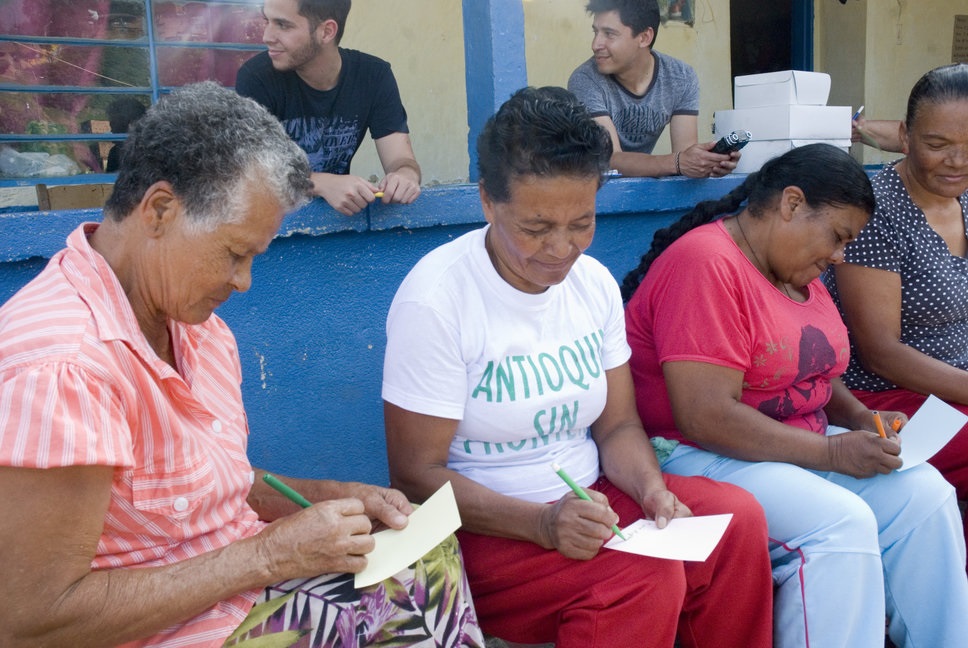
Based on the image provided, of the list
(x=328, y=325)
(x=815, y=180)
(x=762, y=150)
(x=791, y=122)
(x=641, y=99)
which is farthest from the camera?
(x=641, y=99)

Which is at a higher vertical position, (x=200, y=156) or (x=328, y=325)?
(x=200, y=156)

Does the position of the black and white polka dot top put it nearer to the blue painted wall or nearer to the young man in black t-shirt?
the blue painted wall

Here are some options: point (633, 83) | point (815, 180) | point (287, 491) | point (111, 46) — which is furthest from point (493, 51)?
point (111, 46)

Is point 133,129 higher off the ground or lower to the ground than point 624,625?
higher

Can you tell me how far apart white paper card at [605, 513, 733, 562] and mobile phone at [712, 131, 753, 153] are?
178 centimetres

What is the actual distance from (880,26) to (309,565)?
6137 millimetres

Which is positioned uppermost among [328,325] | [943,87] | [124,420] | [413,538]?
[943,87]

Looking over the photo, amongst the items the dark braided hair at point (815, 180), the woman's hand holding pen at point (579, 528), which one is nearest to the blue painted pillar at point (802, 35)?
the dark braided hair at point (815, 180)

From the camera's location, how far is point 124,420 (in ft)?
4.58

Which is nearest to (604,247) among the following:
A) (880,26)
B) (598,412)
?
(598,412)

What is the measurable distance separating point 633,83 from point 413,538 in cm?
285

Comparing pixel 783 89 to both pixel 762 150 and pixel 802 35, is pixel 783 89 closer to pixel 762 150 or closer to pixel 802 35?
pixel 762 150

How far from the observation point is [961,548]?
228cm

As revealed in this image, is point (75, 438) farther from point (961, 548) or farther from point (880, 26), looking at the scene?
point (880, 26)
